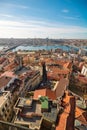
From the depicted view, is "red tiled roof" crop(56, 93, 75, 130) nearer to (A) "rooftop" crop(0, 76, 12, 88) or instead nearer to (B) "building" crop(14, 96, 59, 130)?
(B) "building" crop(14, 96, 59, 130)

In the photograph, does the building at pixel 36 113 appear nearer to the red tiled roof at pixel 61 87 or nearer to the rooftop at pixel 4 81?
the rooftop at pixel 4 81

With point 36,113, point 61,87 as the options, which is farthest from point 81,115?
point 61,87

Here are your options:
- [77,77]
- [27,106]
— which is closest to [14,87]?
[27,106]

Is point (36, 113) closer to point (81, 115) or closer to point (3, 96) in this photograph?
point (3, 96)

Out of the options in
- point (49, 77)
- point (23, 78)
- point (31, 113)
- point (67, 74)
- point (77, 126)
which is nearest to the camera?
point (31, 113)

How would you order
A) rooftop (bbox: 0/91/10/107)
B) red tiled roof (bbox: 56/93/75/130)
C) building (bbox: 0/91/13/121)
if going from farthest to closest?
1. rooftop (bbox: 0/91/10/107)
2. building (bbox: 0/91/13/121)
3. red tiled roof (bbox: 56/93/75/130)

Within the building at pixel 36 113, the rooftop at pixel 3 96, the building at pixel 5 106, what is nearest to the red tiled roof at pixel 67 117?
the building at pixel 36 113

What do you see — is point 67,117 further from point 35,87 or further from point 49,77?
point 49,77

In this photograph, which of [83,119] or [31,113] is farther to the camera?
[83,119]

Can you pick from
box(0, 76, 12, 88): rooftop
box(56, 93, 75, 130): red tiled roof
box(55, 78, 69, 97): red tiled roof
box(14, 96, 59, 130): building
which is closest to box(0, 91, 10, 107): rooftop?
box(0, 76, 12, 88): rooftop

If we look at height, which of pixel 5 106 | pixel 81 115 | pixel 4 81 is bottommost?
pixel 81 115

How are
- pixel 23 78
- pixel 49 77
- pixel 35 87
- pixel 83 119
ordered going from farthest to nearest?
pixel 49 77, pixel 35 87, pixel 23 78, pixel 83 119
